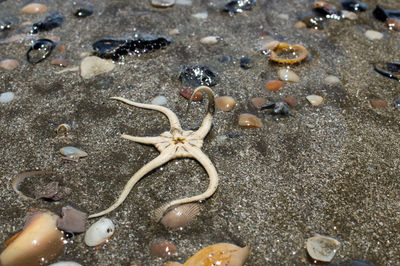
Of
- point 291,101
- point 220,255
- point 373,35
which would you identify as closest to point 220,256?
point 220,255

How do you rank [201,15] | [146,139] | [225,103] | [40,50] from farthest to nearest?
[201,15], [40,50], [225,103], [146,139]

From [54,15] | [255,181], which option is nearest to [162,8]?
[54,15]

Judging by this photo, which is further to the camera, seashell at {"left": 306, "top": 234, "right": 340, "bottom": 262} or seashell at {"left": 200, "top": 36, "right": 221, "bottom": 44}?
seashell at {"left": 200, "top": 36, "right": 221, "bottom": 44}

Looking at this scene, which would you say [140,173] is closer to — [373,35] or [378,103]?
[378,103]

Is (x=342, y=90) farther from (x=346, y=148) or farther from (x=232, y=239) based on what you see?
(x=232, y=239)

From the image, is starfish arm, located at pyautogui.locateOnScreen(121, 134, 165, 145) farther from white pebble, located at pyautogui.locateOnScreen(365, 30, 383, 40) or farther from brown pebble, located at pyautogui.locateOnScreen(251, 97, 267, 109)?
white pebble, located at pyautogui.locateOnScreen(365, 30, 383, 40)

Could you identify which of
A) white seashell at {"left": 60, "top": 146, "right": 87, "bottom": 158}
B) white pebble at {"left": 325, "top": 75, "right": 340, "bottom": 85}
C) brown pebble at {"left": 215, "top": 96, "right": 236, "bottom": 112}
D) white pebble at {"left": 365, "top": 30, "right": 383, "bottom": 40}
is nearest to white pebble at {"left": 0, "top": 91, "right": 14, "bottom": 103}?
white seashell at {"left": 60, "top": 146, "right": 87, "bottom": 158}

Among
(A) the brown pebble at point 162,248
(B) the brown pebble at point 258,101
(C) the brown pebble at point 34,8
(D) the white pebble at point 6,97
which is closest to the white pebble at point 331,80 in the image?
(B) the brown pebble at point 258,101
